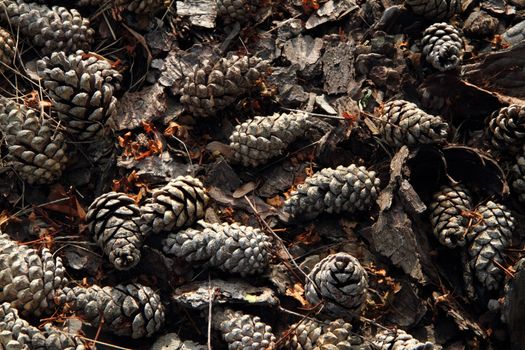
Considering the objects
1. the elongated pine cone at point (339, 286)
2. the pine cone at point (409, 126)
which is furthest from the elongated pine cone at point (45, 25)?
the elongated pine cone at point (339, 286)

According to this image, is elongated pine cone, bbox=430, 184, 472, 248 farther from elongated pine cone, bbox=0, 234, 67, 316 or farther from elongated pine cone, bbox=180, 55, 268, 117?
elongated pine cone, bbox=0, 234, 67, 316

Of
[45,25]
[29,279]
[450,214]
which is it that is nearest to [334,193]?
[450,214]

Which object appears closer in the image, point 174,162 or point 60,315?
point 60,315

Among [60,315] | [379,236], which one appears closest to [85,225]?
[60,315]

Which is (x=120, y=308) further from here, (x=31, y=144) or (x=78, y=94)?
(x=78, y=94)

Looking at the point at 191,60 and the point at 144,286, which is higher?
the point at 191,60

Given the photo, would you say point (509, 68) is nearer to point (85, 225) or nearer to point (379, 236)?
point (379, 236)

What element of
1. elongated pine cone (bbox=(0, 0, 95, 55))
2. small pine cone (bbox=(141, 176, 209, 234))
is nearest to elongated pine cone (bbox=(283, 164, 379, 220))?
small pine cone (bbox=(141, 176, 209, 234))
